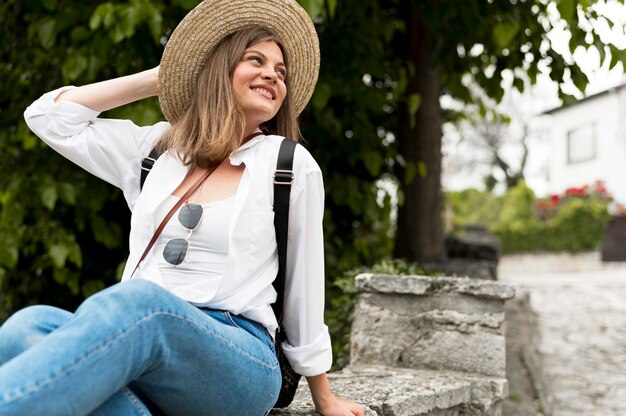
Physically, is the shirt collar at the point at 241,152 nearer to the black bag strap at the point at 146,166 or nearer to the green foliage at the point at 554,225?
the black bag strap at the point at 146,166

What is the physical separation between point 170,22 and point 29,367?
2.69m

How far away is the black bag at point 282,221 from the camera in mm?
2209

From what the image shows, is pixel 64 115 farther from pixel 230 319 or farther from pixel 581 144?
pixel 581 144

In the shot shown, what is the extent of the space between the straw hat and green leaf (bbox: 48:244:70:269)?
178cm

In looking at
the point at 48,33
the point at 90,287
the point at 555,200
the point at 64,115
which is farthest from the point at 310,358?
the point at 555,200

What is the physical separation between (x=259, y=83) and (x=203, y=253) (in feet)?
1.70

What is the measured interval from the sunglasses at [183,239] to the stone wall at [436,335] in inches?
46.6

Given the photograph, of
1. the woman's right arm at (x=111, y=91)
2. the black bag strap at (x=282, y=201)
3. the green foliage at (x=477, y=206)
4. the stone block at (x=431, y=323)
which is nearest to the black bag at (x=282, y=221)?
the black bag strap at (x=282, y=201)

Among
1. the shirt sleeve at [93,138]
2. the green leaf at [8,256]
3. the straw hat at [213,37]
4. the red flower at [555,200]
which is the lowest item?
the green leaf at [8,256]

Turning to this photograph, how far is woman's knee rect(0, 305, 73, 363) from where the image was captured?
196cm

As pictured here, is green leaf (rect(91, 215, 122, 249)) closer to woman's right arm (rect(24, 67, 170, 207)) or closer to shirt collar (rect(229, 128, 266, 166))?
woman's right arm (rect(24, 67, 170, 207))

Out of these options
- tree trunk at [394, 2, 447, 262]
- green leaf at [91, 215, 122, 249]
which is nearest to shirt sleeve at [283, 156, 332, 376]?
green leaf at [91, 215, 122, 249]

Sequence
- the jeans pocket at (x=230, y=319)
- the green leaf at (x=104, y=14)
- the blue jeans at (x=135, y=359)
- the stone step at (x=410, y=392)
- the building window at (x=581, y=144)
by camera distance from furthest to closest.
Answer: the building window at (x=581, y=144), the green leaf at (x=104, y=14), the stone step at (x=410, y=392), the jeans pocket at (x=230, y=319), the blue jeans at (x=135, y=359)

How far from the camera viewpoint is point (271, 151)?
2.28 metres
